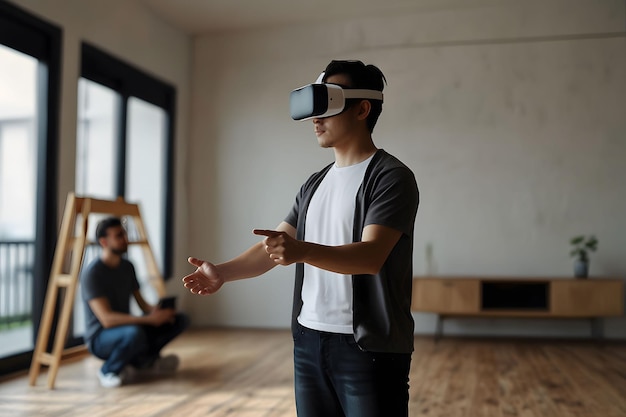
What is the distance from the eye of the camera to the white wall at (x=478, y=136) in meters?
5.71

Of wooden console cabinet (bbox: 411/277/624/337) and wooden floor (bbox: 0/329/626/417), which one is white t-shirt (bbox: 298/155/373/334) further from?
wooden console cabinet (bbox: 411/277/624/337)

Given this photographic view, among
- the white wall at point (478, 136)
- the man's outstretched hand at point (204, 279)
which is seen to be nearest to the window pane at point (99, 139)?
the white wall at point (478, 136)

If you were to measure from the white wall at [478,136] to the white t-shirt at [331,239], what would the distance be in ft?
15.0

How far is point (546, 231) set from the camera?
5.78 meters

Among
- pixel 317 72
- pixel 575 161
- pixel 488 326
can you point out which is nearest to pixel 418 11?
pixel 317 72

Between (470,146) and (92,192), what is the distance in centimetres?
322

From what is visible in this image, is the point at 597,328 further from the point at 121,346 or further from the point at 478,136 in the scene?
the point at 121,346

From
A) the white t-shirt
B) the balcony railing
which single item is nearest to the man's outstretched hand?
the white t-shirt

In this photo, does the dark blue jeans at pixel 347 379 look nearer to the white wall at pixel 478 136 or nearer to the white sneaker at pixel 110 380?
the white sneaker at pixel 110 380

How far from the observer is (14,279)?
5785 mm

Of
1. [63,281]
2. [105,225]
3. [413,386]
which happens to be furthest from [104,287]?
[413,386]

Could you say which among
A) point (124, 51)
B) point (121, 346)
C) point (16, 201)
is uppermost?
point (124, 51)

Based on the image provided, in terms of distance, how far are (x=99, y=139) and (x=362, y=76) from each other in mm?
4530

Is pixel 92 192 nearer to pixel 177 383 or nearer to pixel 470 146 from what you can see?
pixel 177 383
